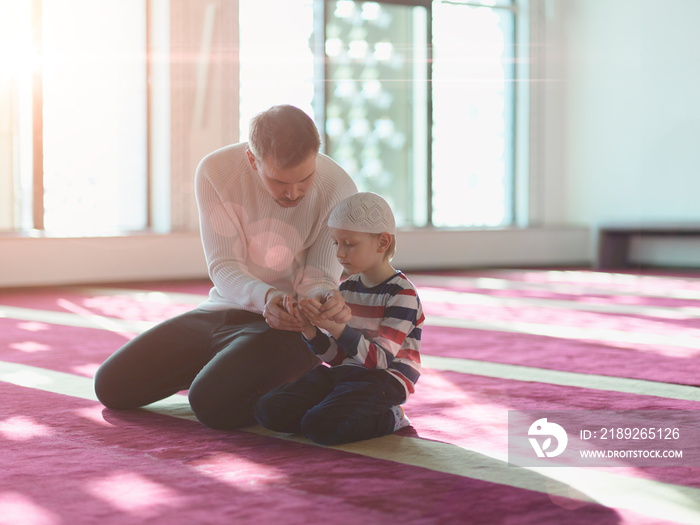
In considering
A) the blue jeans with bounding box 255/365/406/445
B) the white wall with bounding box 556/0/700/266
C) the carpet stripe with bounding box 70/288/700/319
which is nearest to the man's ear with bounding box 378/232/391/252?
the blue jeans with bounding box 255/365/406/445

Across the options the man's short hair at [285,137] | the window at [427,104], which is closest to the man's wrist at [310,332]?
the man's short hair at [285,137]

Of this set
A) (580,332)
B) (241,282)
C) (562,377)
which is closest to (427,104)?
(580,332)

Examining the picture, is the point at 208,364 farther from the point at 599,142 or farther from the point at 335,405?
the point at 599,142

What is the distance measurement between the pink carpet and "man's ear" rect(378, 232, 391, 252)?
394 millimetres

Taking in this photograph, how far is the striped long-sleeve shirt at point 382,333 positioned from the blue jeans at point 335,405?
34 mm

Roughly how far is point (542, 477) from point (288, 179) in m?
0.77

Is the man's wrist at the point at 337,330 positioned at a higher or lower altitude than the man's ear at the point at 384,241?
lower

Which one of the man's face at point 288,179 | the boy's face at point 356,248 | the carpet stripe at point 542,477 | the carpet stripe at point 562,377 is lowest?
the carpet stripe at point 562,377

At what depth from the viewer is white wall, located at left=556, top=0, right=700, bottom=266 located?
292 inches

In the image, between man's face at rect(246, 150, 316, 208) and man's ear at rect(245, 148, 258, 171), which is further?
man's ear at rect(245, 148, 258, 171)

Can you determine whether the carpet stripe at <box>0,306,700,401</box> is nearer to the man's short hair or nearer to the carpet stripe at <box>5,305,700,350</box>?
the carpet stripe at <box>5,305,700,350</box>

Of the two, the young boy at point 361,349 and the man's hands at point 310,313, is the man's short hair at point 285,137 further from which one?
the man's hands at point 310,313

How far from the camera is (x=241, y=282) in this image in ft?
6.83

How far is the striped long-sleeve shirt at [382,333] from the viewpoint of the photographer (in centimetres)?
188
